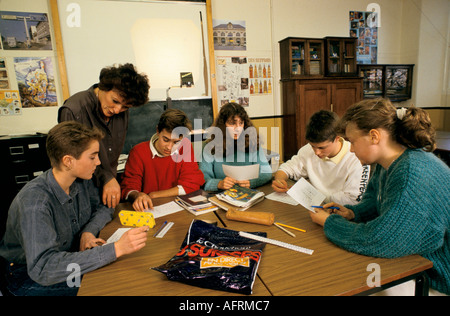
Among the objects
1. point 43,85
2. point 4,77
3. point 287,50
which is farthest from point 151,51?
point 287,50

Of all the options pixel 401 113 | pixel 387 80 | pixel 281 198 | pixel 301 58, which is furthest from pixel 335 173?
pixel 387 80

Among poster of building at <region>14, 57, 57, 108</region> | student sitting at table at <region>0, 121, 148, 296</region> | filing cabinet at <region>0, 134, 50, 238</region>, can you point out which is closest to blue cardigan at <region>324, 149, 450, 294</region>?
student sitting at table at <region>0, 121, 148, 296</region>

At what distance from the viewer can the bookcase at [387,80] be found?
4.83m

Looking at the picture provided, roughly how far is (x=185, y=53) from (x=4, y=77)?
217 cm

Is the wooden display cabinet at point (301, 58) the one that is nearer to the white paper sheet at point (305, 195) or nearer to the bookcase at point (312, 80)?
the bookcase at point (312, 80)

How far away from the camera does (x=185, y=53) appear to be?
3.67m

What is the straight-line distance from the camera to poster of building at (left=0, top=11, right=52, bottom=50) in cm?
305

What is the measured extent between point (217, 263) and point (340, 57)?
4.36m

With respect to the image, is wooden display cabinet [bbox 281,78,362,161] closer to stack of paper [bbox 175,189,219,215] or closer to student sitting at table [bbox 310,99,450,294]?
stack of paper [bbox 175,189,219,215]

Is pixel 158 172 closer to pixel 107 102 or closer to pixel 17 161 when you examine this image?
pixel 107 102

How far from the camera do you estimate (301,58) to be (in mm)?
4137

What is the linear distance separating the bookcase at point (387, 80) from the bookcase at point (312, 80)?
21.5 inches

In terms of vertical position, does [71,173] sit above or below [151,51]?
below

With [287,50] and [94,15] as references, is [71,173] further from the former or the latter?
[287,50]
